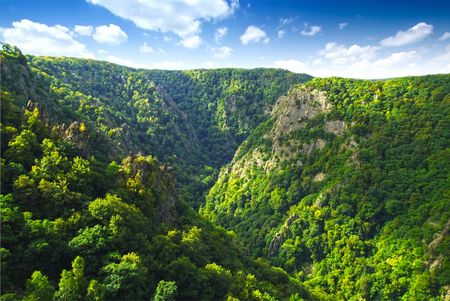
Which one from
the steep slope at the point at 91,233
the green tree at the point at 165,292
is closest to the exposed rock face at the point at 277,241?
the steep slope at the point at 91,233

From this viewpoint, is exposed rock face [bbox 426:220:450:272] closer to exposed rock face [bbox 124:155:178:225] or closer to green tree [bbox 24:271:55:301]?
exposed rock face [bbox 124:155:178:225]

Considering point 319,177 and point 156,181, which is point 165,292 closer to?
point 156,181

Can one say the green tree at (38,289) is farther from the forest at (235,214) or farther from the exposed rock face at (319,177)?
the exposed rock face at (319,177)

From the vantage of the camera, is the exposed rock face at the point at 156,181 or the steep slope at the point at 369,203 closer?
the exposed rock face at the point at 156,181

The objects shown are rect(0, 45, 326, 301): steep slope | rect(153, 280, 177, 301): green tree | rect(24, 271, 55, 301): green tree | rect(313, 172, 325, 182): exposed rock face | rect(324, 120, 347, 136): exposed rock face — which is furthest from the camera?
rect(324, 120, 347, 136): exposed rock face

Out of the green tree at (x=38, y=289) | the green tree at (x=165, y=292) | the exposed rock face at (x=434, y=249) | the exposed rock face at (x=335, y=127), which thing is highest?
the green tree at (x=38, y=289)

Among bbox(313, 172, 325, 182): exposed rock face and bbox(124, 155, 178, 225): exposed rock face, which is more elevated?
bbox(124, 155, 178, 225): exposed rock face

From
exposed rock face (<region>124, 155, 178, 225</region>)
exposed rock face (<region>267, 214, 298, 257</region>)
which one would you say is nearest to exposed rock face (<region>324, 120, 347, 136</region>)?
exposed rock face (<region>267, 214, 298, 257</region>)
